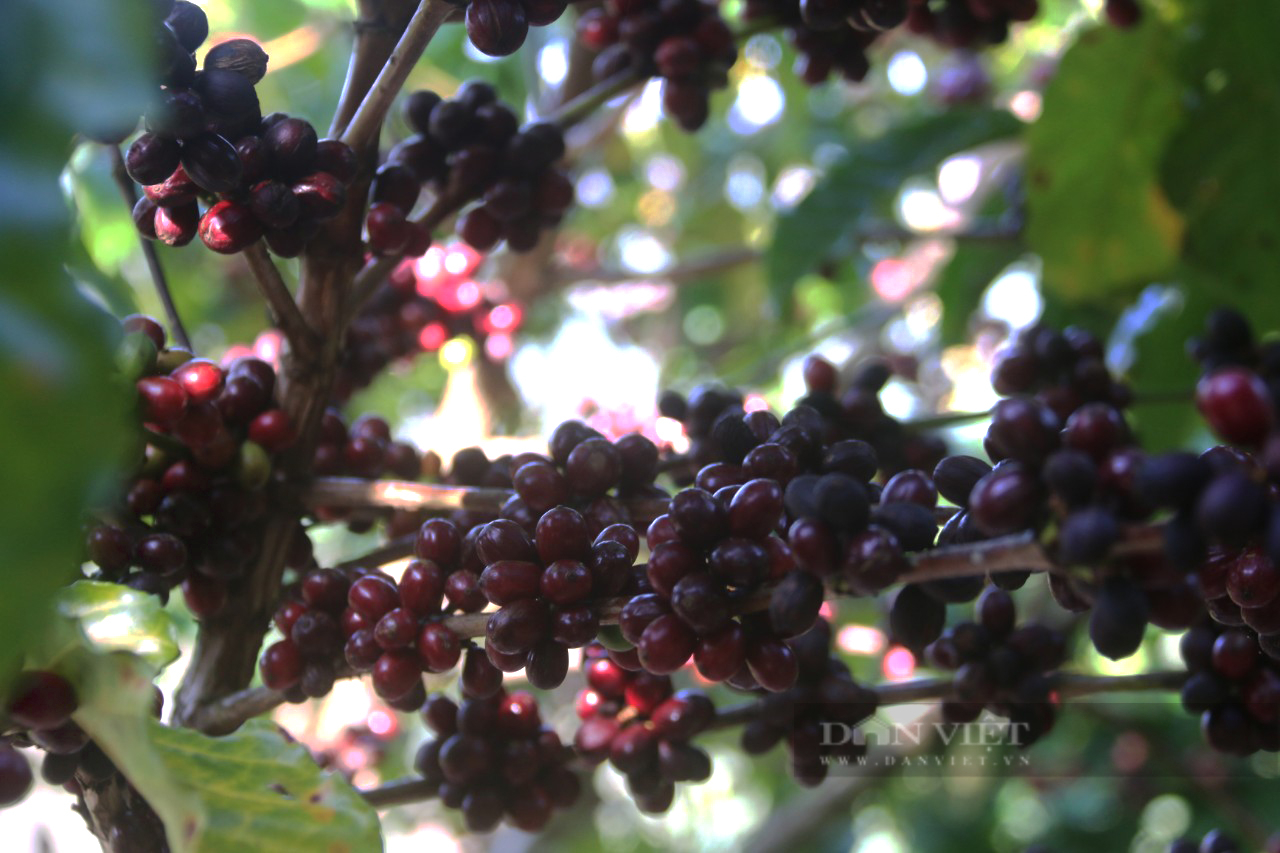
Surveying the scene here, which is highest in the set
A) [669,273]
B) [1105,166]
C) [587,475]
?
[669,273]

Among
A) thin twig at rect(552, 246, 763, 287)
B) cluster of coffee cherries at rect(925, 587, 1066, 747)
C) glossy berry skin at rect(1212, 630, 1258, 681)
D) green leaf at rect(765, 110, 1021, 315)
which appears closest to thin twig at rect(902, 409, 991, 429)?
cluster of coffee cherries at rect(925, 587, 1066, 747)

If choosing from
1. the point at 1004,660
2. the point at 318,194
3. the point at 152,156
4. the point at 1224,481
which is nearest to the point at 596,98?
the point at 318,194

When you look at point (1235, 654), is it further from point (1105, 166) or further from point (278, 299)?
point (1105, 166)

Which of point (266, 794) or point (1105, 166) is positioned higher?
point (1105, 166)

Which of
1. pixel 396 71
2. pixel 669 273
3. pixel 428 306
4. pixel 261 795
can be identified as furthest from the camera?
pixel 669 273

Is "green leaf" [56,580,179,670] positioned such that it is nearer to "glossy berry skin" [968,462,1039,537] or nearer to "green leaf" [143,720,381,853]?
"green leaf" [143,720,381,853]

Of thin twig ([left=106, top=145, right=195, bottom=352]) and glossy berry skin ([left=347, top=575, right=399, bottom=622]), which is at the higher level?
thin twig ([left=106, top=145, right=195, bottom=352])
